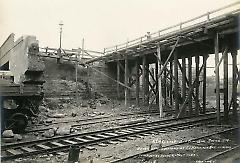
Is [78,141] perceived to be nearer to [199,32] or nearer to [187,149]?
[187,149]

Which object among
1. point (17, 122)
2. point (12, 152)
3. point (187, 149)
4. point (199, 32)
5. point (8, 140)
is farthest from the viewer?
point (199, 32)

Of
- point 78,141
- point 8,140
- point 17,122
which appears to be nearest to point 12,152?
point 8,140

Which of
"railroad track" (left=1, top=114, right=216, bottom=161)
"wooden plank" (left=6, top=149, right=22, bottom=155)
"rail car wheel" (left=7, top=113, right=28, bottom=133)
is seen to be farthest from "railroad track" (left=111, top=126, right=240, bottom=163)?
"rail car wheel" (left=7, top=113, right=28, bottom=133)

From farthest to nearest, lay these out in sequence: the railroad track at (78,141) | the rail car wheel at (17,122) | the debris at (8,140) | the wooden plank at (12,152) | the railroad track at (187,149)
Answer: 1. the rail car wheel at (17,122)
2. the debris at (8,140)
3. the railroad track at (78,141)
4. the wooden plank at (12,152)
5. the railroad track at (187,149)

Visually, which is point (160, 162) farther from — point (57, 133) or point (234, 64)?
point (234, 64)

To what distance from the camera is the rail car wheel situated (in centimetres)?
884

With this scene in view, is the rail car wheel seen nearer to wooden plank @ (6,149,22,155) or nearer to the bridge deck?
wooden plank @ (6,149,22,155)

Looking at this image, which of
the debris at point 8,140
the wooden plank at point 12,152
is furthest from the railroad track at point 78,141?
the debris at point 8,140

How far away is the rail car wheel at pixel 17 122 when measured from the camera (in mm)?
8844

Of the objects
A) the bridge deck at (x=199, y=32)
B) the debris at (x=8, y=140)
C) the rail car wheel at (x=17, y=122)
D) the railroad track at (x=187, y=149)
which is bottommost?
the railroad track at (x=187, y=149)

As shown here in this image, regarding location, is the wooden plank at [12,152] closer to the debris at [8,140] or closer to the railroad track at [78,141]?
the railroad track at [78,141]

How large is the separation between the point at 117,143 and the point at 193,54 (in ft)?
28.8

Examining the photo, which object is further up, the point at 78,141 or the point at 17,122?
the point at 17,122

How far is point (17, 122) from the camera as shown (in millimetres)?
8992
